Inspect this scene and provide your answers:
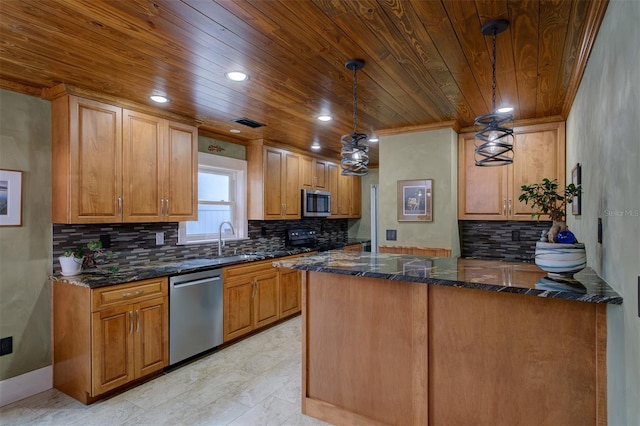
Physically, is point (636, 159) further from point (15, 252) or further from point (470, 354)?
point (15, 252)

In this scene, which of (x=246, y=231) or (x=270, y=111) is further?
(x=246, y=231)

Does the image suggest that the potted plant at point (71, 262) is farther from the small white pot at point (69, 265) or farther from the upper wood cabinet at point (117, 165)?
the upper wood cabinet at point (117, 165)

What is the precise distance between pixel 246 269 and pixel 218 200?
1.03 meters

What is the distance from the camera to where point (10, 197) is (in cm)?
263

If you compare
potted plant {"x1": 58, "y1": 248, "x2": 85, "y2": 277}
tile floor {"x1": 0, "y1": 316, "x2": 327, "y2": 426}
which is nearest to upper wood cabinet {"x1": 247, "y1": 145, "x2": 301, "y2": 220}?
tile floor {"x1": 0, "y1": 316, "x2": 327, "y2": 426}

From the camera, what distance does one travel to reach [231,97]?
2936mm

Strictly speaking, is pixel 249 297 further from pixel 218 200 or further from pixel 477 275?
pixel 477 275

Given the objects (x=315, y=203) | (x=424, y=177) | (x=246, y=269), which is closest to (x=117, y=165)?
(x=246, y=269)

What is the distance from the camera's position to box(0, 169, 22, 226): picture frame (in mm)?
2600

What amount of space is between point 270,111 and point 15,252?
2.30m

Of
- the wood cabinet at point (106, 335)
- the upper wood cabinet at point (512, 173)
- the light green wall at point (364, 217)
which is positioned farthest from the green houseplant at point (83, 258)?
the light green wall at point (364, 217)

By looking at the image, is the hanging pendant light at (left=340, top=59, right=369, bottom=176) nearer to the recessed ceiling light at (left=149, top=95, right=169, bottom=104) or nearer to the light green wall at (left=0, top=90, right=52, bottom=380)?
the recessed ceiling light at (left=149, top=95, right=169, bottom=104)

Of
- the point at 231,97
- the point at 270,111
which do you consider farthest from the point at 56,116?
the point at 270,111

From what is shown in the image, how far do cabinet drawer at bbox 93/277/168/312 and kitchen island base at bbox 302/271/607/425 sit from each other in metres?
1.35
